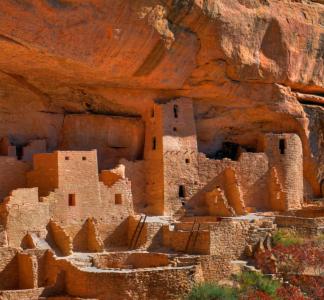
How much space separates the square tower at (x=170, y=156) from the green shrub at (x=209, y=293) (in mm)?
6823

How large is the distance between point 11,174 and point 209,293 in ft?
25.3

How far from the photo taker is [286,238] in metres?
25.2

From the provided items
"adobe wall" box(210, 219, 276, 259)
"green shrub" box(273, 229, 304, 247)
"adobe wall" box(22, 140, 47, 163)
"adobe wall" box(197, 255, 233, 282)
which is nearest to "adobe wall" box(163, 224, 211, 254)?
"adobe wall" box(210, 219, 276, 259)

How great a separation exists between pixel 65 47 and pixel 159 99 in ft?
17.0

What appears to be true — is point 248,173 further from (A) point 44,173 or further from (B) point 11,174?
(B) point 11,174

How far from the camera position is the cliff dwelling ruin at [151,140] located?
73.7 ft

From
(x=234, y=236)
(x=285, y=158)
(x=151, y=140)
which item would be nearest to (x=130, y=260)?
(x=234, y=236)

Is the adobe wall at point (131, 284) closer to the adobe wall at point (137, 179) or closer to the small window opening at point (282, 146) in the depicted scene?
the adobe wall at point (137, 179)

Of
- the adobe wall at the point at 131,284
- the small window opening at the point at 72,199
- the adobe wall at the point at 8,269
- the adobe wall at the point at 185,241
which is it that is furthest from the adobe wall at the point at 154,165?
the adobe wall at the point at 131,284

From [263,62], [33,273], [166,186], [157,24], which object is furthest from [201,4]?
[33,273]

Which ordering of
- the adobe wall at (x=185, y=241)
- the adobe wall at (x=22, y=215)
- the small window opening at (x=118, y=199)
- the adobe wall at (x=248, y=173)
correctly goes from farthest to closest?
the adobe wall at (x=248, y=173) → the small window opening at (x=118, y=199) → the adobe wall at (x=185, y=241) → the adobe wall at (x=22, y=215)

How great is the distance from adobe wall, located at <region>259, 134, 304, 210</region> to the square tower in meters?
2.85

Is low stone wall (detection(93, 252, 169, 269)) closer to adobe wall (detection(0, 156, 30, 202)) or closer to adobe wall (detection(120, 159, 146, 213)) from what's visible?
adobe wall (detection(0, 156, 30, 202))

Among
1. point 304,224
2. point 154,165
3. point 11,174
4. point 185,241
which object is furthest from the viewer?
point 154,165
